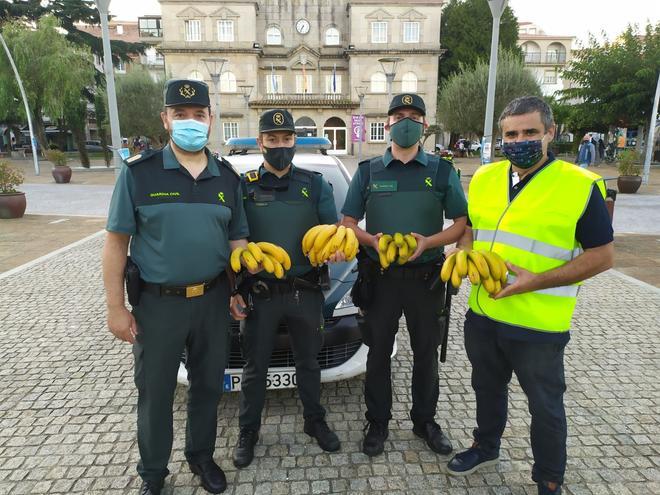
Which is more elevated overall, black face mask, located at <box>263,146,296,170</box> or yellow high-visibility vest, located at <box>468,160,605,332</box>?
black face mask, located at <box>263,146,296,170</box>

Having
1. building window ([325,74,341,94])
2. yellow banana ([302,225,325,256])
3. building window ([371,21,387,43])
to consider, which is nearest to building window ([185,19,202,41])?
building window ([325,74,341,94])

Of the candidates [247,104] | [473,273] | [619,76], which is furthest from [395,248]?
[247,104]

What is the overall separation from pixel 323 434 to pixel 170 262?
4.94 ft

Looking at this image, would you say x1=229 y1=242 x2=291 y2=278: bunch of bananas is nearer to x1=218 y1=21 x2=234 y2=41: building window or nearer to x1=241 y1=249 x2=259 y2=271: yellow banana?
x1=241 y1=249 x2=259 y2=271: yellow banana

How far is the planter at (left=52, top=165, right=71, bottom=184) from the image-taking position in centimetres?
1916

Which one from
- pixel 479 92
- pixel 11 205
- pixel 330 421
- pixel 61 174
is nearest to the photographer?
pixel 330 421

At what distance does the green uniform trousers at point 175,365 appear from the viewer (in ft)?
7.81

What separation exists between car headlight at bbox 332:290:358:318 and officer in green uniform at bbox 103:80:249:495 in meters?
0.91

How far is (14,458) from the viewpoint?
285cm

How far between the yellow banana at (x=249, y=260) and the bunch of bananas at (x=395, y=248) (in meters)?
0.71

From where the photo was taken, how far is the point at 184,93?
7.86 ft

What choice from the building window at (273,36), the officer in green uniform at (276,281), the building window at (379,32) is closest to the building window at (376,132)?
the building window at (379,32)

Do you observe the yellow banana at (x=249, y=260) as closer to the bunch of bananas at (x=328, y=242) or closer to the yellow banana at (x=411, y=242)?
the bunch of bananas at (x=328, y=242)

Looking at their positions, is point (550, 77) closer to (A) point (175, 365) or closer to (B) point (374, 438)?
(B) point (374, 438)
